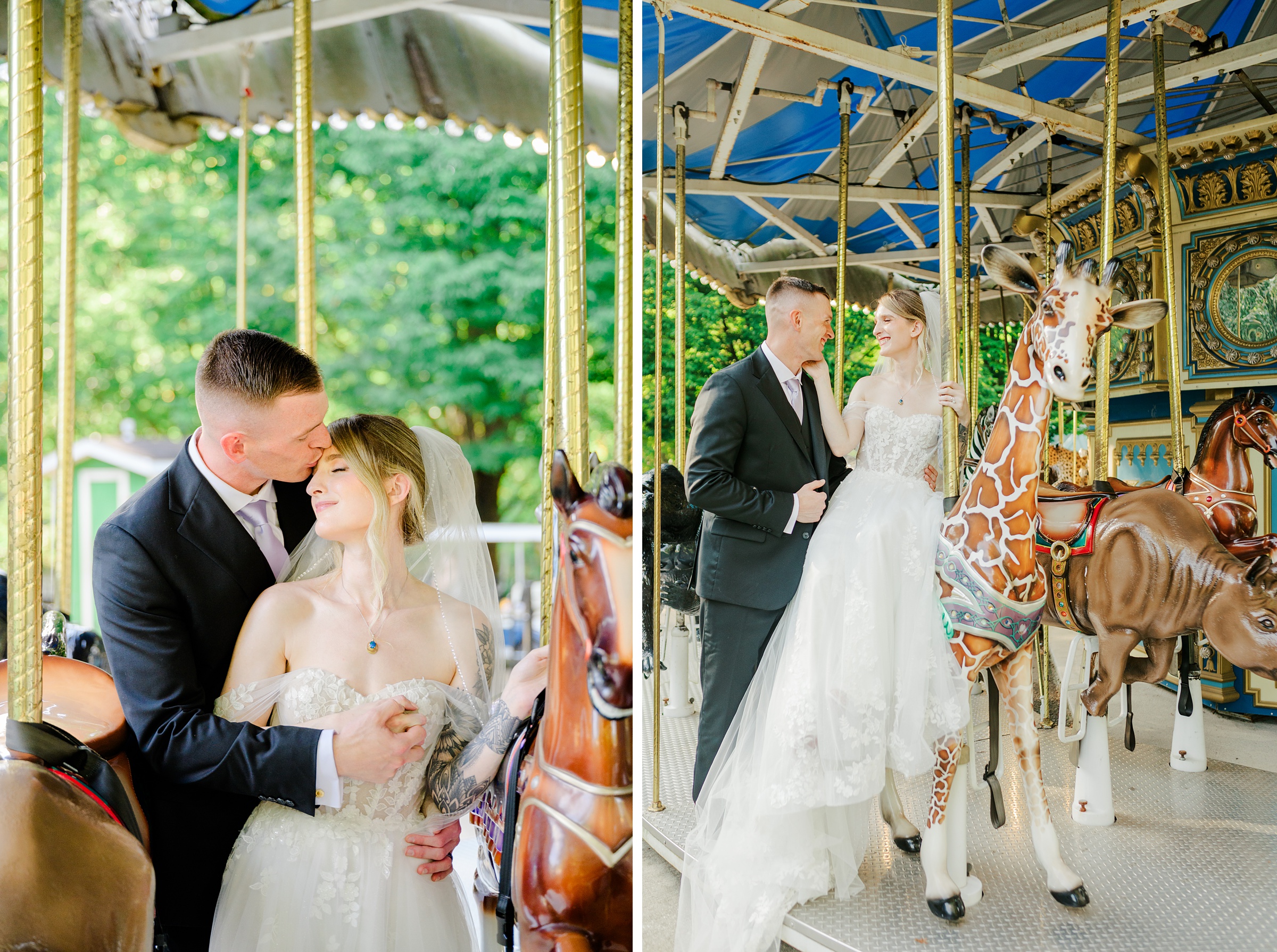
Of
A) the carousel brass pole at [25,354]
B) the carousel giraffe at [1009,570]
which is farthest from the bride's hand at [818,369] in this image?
the carousel brass pole at [25,354]

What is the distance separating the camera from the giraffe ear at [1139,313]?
1367mm

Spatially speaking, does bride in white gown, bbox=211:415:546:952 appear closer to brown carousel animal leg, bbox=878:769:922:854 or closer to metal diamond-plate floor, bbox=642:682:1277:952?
metal diamond-plate floor, bbox=642:682:1277:952

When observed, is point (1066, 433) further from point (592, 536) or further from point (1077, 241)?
point (592, 536)

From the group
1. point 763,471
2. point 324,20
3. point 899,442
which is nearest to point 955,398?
point 899,442

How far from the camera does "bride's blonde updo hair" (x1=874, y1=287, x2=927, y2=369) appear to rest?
1506 millimetres

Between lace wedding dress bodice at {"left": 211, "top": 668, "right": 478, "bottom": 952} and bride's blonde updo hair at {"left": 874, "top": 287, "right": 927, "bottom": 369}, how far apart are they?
1016mm

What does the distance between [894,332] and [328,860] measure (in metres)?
1.30

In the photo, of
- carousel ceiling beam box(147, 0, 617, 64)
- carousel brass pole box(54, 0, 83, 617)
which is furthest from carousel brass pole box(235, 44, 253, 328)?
carousel brass pole box(54, 0, 83, 617)

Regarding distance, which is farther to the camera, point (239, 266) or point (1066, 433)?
point (239, 266)

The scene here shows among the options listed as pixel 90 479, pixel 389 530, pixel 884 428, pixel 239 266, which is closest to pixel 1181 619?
pixel 884 428

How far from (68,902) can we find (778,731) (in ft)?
3.65

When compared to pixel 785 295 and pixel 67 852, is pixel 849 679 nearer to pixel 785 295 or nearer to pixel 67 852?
pixel 785 295

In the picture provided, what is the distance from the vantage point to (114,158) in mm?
3014

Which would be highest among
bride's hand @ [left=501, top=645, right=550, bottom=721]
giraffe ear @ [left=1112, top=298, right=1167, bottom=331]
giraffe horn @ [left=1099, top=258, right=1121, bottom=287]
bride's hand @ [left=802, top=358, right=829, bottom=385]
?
giraffe horn @ [left=1099, top=258, right=1121, bottom=287]
